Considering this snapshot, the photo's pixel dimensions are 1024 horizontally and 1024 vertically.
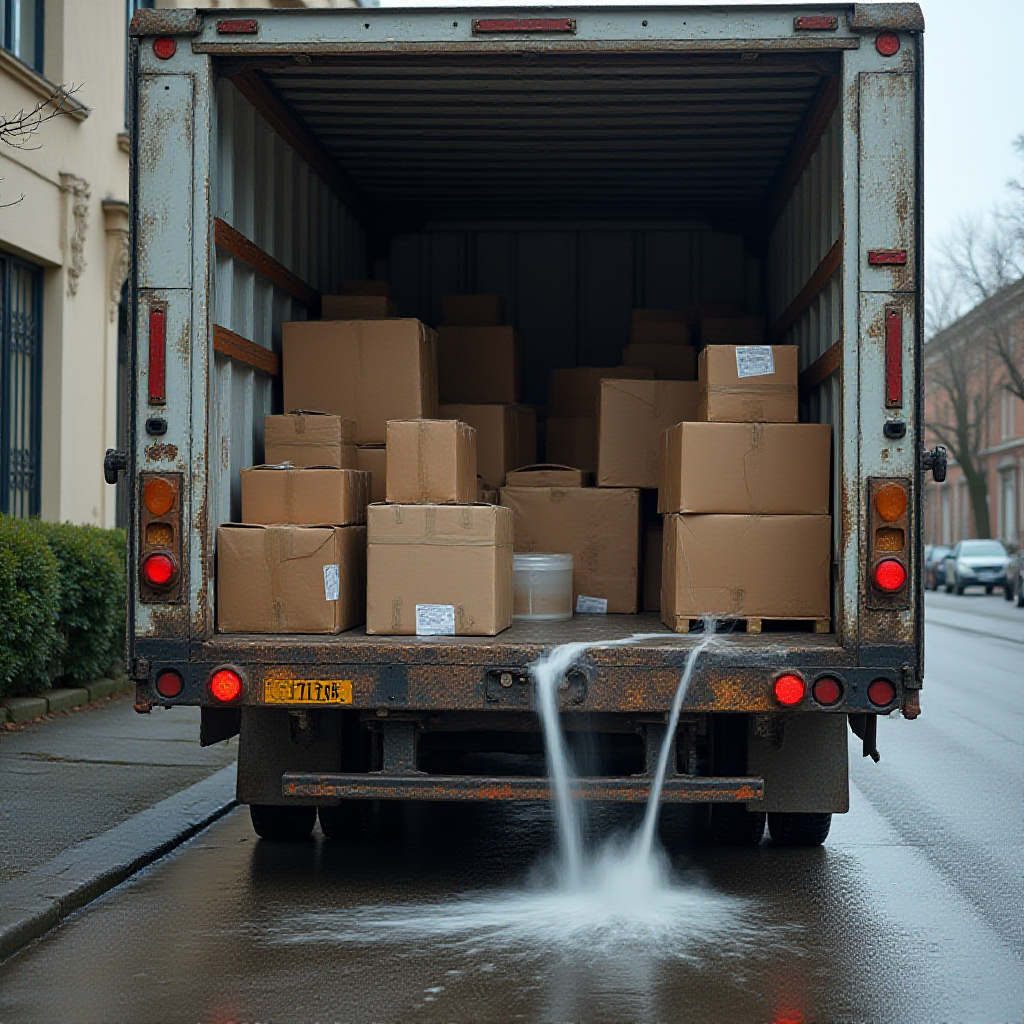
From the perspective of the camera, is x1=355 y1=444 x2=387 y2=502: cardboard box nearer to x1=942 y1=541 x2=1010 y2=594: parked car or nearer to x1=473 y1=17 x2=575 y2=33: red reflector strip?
x1=473 y1=17 x2=575 y2=33: red reflector strip

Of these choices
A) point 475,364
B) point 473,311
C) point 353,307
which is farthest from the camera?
point 473,311

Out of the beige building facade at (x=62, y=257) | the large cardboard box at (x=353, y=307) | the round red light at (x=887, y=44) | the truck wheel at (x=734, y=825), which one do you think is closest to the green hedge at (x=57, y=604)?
the beige building facade at (x=62, y=257)

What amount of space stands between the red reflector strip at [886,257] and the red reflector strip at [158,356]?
104 inches

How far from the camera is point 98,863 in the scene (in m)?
6.58

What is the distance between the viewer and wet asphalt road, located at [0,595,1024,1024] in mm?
4816

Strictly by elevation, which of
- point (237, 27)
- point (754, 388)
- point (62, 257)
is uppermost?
point (62, 257)

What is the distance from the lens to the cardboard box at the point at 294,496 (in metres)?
6.42

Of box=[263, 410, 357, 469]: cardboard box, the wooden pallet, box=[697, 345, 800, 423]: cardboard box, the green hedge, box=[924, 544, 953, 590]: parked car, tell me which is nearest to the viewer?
the wooden pallet

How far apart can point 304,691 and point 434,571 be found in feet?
2.51

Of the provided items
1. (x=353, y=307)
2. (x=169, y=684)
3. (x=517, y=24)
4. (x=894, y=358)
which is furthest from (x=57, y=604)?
(x=894, y=358)

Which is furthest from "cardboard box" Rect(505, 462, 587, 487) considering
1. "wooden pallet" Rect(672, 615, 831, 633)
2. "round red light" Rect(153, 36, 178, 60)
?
"round red light" Rect(153, 36, 178, 60)

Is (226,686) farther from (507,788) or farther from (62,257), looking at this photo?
(62,257)

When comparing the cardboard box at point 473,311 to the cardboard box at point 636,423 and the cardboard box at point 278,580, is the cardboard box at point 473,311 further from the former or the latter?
the cardboard box at point 278,580

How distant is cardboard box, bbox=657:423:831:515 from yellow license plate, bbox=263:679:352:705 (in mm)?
1683
